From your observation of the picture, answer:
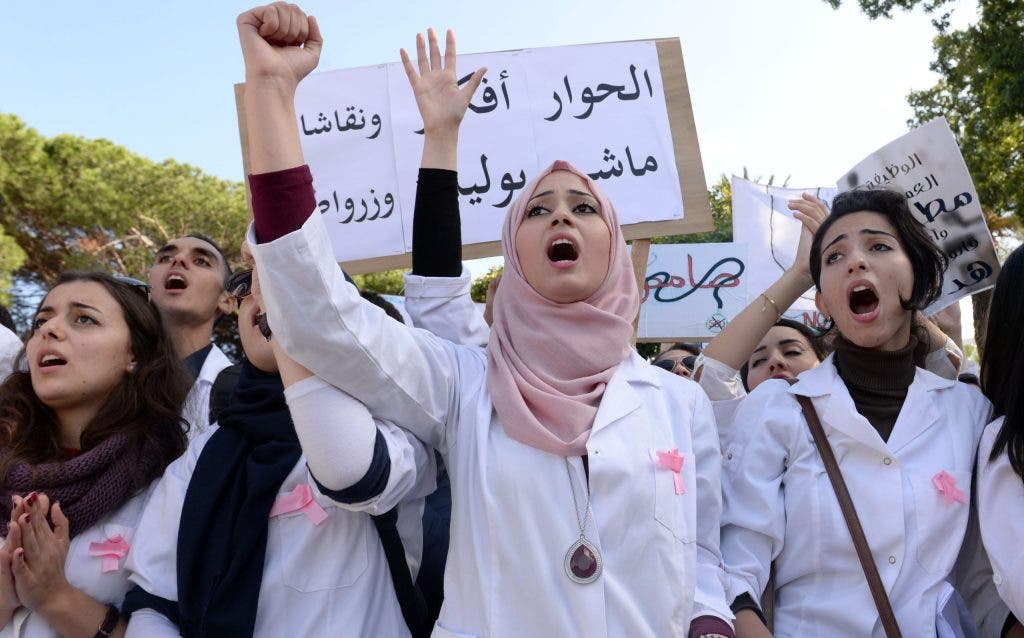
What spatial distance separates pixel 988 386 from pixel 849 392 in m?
0.37

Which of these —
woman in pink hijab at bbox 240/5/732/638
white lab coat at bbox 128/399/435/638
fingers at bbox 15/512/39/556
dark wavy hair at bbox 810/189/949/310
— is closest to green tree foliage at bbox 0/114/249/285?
fingers at bbox 15/512/39/556

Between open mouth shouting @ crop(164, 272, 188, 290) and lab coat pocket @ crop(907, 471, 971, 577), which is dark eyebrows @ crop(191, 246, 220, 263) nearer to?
open mouth shouting @ crop(164, 272, 188, 290)

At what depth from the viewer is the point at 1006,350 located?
238 cm

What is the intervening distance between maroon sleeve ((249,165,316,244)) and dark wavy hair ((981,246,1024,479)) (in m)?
1.73

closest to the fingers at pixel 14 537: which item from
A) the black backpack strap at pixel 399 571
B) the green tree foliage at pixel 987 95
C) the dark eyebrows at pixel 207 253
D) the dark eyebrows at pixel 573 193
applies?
the black backpack strap at pixel 399 571

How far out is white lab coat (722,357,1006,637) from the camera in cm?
216

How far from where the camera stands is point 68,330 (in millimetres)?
2676

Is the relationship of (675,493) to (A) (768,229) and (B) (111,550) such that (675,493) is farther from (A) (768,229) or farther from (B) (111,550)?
(A) (768,229)

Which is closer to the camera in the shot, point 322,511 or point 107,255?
point 322,511

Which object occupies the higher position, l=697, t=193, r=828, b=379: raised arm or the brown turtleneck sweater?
l=697, t=193, r=828, b=379: raised arm

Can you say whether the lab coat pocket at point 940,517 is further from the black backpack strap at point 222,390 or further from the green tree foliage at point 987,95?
the green tree foliage at point 987,95

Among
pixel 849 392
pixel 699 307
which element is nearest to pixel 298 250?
pixel 849 392

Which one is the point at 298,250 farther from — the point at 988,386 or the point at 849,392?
the point at 988,386

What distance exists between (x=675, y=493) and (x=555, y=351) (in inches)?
15.7
